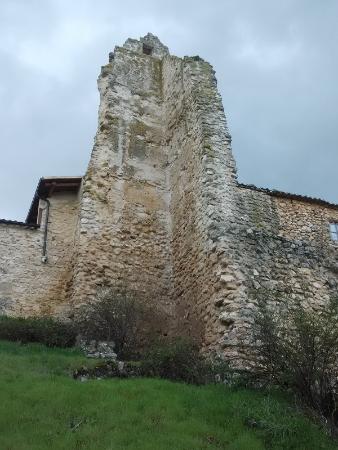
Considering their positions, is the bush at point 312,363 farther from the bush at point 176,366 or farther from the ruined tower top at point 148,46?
the ruined tower top at point 148,46

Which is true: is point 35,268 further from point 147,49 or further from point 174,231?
point 147,49

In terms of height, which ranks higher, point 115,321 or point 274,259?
point 274,259

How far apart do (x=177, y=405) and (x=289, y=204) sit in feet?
26.9

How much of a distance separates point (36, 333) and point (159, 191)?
6.16 m

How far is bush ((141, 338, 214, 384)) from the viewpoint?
9828 mm

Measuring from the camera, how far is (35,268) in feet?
48.4

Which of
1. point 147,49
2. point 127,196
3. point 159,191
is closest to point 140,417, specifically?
point 127,196

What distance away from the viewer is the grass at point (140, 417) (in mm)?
6719

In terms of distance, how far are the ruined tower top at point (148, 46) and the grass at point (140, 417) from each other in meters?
14.2

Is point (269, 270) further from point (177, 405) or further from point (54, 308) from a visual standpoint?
point (54, 308)

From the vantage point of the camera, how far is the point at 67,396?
7.92 metres

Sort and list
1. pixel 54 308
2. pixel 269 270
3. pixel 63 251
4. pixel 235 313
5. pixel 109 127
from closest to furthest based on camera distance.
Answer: pixel 235 313 → pixel 269 270 → pixel 54 308 → pixel 63 251 → pixel 109 127

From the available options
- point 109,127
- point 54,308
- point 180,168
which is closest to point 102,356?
point 54,308

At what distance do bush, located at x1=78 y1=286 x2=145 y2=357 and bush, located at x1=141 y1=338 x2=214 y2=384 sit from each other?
1894mm
